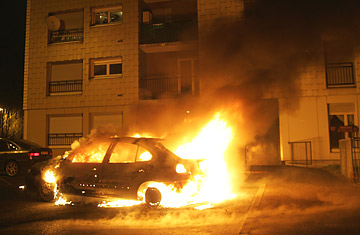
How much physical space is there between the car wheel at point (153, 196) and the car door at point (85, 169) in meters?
1.06

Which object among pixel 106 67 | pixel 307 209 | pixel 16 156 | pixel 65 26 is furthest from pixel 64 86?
pixel 307 209

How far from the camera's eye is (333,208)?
19.0 feet

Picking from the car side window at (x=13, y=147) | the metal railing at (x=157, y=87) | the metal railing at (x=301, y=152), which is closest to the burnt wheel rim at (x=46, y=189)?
the car side window at (x=13, y=147)

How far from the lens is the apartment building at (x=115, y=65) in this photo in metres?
14.0

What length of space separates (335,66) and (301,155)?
13.6ft

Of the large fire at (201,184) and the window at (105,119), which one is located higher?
the window at (105,119)

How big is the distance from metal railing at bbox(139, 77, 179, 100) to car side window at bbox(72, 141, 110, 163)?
9115 mm

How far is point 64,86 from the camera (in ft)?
56.1

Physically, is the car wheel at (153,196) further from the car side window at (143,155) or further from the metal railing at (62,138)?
the metal railing at (62,138)

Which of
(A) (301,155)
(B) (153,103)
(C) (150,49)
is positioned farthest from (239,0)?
(A) (301,155)

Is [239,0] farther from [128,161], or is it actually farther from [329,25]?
[128,161]

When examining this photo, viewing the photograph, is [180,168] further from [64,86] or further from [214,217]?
[64,86]

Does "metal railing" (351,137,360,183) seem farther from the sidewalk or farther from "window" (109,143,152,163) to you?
"window" (109,143,152,163)

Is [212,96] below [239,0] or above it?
below
